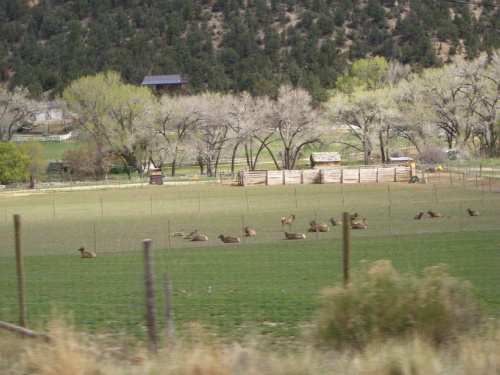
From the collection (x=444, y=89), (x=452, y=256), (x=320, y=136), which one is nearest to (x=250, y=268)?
(x=452, y=256)

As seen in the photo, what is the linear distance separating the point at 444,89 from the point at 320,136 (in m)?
15.5

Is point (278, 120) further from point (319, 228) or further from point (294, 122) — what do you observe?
point (319, 228)

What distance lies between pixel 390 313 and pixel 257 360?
5.66 ft

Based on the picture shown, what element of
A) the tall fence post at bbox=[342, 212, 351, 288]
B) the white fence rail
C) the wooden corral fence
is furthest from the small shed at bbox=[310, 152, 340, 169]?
the tall fence post at bbox=[342, 212, 351, 288]

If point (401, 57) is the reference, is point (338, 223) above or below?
below

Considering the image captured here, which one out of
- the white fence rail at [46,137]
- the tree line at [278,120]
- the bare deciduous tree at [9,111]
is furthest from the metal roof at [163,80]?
the tree line at [278,120]

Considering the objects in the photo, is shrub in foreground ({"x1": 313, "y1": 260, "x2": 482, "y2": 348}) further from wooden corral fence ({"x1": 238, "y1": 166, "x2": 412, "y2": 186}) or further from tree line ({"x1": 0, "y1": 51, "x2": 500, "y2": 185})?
tree line ({"x1": 0, "y1": 51, "x2": 500, "y2": 185})

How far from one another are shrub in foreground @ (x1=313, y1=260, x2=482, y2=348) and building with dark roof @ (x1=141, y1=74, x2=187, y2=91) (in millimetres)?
154910

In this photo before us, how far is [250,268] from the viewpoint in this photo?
20875 millimetres

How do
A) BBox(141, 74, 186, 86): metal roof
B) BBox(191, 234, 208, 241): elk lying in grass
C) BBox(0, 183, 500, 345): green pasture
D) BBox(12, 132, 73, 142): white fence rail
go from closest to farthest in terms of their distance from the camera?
BBox(0, 183, 500, 345): green pasture < BBox(191, 234, 208, 241): elk lying in grass < BBox(12, 132, 73, 142): white fence rail < BBox(141, 74, 186, 86): metal roof

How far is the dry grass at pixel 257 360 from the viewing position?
6840 millimetres

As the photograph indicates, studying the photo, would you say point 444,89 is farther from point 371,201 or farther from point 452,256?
point 452,256

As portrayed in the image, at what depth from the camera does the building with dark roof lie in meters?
162

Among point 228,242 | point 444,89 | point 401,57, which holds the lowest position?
point 228,242
